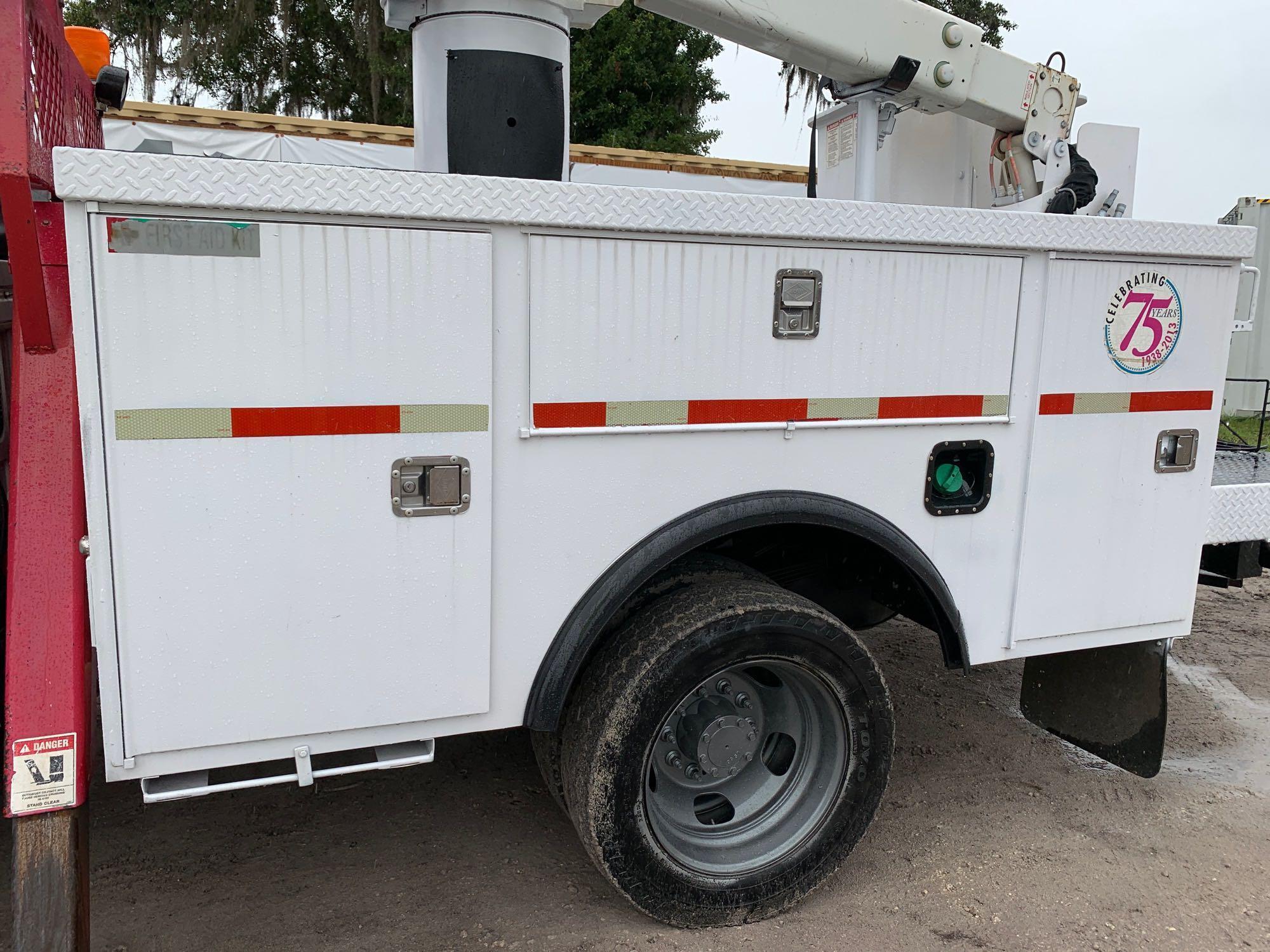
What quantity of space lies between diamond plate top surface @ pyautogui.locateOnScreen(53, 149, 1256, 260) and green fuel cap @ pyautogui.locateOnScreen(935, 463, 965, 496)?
0.61 meters

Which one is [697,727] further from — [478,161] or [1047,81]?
[1047,81]

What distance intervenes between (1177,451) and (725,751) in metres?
1.70

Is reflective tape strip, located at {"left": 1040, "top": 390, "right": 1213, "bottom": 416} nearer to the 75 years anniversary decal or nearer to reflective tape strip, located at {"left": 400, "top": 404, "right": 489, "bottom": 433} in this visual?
the 75 years anniversary decal

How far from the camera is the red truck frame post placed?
1996 millimetres

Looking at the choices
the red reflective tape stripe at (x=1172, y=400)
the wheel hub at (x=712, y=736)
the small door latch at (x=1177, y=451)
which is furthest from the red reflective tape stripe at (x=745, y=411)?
the small door latch at (x=1177, y=451)

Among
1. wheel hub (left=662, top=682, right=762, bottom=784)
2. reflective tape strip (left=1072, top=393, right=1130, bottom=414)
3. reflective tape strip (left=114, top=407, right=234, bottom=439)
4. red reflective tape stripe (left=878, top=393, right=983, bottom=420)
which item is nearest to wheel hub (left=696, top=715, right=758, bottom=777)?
wheel hub (left=662, top=682, right=762, bottom=784)

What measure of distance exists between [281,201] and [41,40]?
0.80 m

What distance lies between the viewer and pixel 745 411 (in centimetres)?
252

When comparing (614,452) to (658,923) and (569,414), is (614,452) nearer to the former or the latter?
(569,414)

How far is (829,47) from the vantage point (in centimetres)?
334

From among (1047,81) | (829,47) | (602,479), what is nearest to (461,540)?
(602,479)

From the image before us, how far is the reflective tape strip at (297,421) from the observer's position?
2.01 m

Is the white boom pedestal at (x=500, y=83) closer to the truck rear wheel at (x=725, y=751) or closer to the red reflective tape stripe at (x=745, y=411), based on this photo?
the red reflective tape stripe at (x=745, y=411)

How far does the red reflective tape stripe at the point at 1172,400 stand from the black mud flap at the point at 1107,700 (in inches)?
31.7
